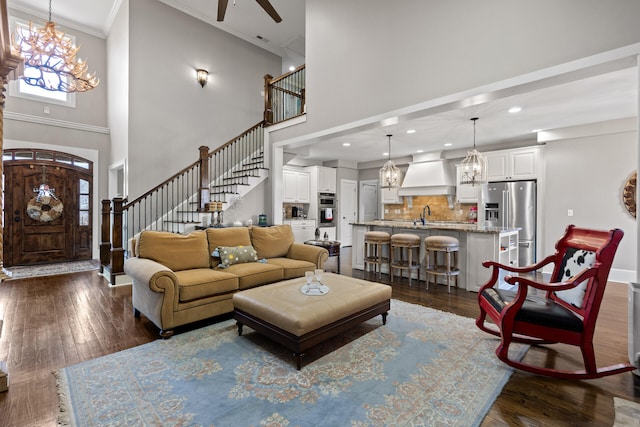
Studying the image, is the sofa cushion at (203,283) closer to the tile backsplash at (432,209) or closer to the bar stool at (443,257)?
the bar stool at (443,257)

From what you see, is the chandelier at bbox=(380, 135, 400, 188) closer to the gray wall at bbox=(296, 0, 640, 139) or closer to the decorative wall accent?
the gray wall at bbox=(296, 0, 640, 139)

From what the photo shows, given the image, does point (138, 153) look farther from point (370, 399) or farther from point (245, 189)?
point (370, 399)

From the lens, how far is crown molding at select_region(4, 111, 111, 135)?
5.76 meters

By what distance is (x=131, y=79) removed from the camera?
5645 millimetres

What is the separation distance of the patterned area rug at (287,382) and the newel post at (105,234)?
3.27 m

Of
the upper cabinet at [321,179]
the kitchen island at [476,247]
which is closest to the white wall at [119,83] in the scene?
the upper cabinet at [321,179]

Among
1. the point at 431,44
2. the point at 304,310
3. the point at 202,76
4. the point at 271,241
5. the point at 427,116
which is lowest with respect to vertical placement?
the point at 304,310

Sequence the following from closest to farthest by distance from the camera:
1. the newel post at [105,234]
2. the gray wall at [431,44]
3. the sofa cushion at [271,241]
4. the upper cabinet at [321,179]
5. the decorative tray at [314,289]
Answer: the gray wall at [431,44]
the decorative tray at [314,289]
the sofa cushion at [271,241]
the newel post at [105,234]
the upper cabinet at [321,179]

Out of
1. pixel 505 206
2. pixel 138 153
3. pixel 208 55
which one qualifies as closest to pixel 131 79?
pixel 138 153

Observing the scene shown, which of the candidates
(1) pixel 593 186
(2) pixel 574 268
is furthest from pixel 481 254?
(1) pixel 593 186

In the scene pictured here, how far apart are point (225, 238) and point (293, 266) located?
96cm

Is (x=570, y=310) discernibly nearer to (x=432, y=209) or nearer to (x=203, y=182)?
(x=203, y=182)

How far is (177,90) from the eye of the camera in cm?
630

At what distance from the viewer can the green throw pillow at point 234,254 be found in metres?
3.72
